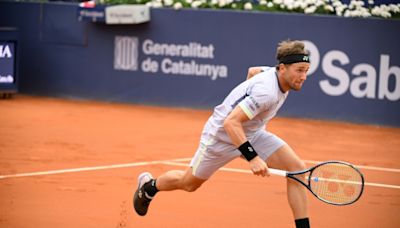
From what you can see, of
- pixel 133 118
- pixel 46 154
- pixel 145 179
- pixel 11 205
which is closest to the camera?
pixel 145 179

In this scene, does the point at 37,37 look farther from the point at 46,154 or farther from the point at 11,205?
the point at 11,205

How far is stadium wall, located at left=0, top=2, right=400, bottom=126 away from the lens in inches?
589

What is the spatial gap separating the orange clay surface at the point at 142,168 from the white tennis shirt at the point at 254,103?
3.71ft

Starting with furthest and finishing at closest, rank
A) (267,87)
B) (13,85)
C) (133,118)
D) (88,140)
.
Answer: (13,85) → (133,118) → (88,140) → (267,87)

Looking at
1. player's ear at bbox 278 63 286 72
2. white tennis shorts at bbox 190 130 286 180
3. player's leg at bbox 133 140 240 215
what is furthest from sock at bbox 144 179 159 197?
player's ear at bbox 278 63 286 72

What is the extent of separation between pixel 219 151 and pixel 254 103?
0.67 m

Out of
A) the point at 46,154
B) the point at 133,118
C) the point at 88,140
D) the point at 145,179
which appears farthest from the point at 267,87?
the point at 133,118

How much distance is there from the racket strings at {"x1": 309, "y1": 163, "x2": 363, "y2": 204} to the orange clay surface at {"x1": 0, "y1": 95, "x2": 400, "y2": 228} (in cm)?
111

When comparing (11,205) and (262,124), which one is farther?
(11,205)

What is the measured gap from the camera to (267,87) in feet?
21.6

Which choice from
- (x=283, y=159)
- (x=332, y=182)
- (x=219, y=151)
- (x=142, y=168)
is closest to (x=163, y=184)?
(x=219, y=151)

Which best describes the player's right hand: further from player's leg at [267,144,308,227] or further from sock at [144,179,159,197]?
sock at [144,179,159,197]

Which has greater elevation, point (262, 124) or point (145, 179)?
point (262, 124)

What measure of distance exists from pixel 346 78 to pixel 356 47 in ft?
1.84
